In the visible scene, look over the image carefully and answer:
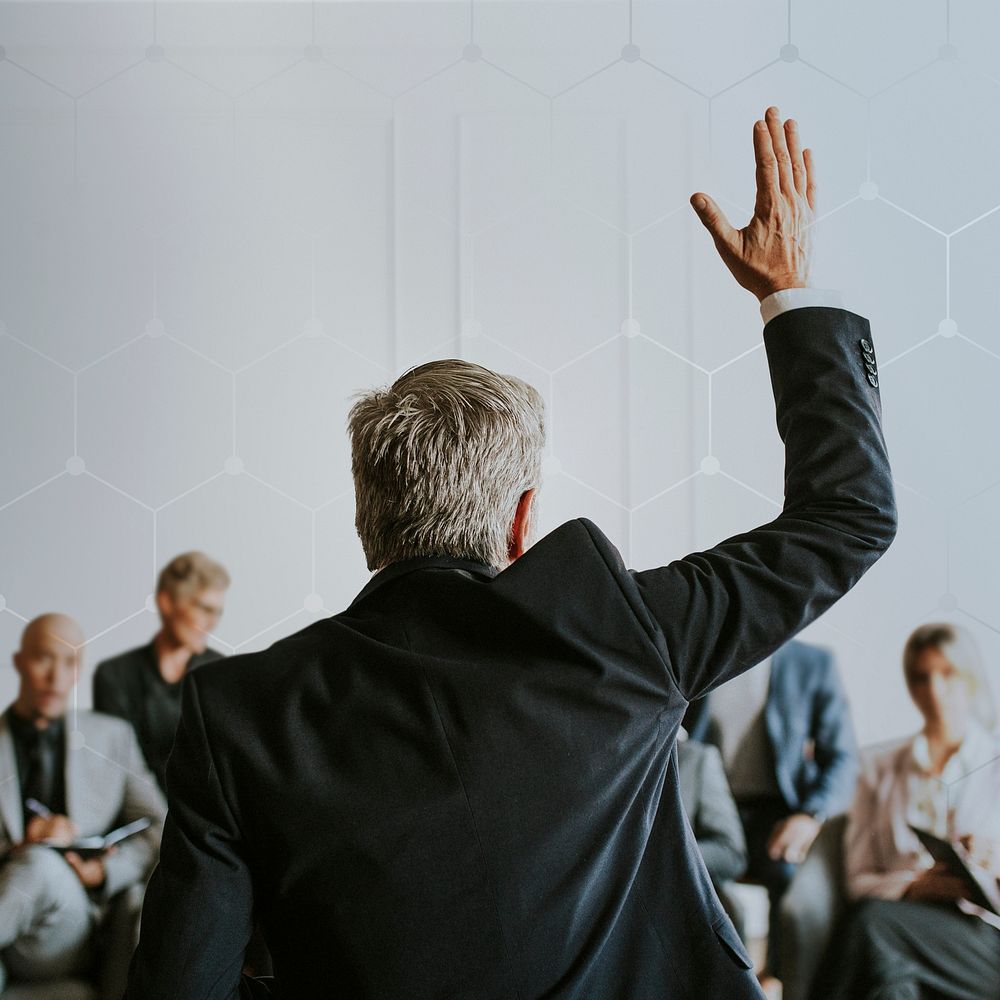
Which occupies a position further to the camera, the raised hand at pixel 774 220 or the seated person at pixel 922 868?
the seated person at pixel 922 868

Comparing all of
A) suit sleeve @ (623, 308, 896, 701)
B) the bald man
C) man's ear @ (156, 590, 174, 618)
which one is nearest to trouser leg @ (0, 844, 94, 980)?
the bald man

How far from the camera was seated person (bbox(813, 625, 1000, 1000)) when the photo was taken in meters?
1.47

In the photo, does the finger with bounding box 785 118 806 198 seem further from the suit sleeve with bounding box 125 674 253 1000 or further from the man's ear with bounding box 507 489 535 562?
the suit sleeve with bounding box 125 674 253 1000

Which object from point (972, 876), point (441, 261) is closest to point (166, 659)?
point (441, 261)

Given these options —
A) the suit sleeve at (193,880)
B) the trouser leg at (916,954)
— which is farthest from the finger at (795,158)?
the trouser leg at (916,954)

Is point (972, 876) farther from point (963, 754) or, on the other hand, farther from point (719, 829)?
point (719, 829)

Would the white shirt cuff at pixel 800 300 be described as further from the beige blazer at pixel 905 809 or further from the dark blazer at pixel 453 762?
the beige blazer at pixel 905 809

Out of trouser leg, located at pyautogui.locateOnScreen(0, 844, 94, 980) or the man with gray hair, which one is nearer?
the man with gray hair

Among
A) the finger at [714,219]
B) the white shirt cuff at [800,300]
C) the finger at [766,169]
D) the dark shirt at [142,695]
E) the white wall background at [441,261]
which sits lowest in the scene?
the dark shirt at [142,695]

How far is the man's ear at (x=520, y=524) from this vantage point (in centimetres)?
77

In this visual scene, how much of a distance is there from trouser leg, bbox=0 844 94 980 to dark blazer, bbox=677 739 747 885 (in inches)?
35.1

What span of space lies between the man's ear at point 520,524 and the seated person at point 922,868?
3.13 ft

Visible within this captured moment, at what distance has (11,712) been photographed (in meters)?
1.54

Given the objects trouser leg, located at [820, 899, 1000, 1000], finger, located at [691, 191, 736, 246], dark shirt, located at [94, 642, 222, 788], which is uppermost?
finger, located at [691, 191, 736, 246]
